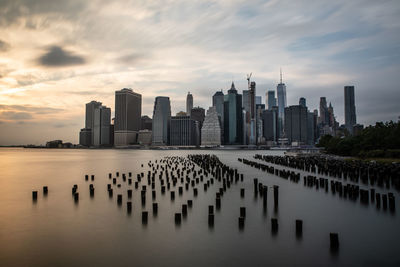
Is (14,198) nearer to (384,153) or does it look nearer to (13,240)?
(13,240)

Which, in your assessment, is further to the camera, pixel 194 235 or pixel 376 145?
pixel 376 145

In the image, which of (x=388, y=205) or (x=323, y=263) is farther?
(x=388, y=205)

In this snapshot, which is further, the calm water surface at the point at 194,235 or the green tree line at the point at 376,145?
the green tree line at the point at 376,145

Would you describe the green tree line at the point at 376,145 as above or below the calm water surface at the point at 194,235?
above

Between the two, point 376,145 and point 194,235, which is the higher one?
point 376,145

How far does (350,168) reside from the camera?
4516cm

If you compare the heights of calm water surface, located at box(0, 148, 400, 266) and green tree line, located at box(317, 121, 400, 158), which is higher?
green tree line, located at box(317, 121, 400, 158)

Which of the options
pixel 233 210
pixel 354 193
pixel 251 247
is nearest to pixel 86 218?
pixel 233 210

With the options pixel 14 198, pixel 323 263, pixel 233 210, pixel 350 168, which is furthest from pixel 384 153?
pixel 14 198

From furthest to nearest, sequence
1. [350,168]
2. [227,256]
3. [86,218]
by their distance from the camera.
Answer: [350,168]
[86,218]
[227,256]

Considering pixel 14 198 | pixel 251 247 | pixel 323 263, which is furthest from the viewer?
pixel 14 198

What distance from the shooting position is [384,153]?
202 feet

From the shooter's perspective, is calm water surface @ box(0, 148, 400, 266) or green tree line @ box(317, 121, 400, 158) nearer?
calm water surface @ box(0, 148, 400, 266)

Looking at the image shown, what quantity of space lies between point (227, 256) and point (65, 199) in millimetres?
19493
